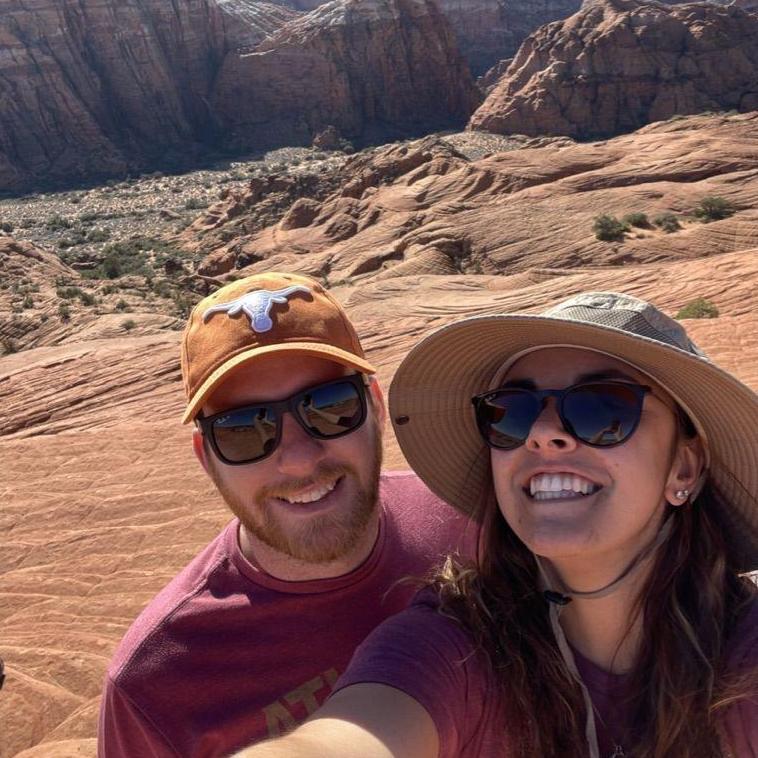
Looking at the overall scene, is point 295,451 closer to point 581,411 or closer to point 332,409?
point 332,409

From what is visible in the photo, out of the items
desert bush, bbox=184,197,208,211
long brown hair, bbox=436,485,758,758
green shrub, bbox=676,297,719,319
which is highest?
long brown hair, bbox=436,485,758,758

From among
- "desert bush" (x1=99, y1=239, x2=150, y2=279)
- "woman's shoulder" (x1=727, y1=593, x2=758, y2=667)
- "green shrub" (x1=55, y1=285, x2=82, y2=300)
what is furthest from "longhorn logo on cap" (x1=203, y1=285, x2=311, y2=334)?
"desert bush" (x1=99, y1=239, x2=150, y2=279)

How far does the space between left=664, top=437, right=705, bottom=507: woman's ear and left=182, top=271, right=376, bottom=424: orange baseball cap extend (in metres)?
0.81

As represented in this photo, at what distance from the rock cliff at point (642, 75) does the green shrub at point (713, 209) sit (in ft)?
62.9

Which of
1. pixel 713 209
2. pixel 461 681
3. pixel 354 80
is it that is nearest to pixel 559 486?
pixel 461 681

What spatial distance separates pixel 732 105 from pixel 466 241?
23.7 m

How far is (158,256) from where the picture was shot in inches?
1068

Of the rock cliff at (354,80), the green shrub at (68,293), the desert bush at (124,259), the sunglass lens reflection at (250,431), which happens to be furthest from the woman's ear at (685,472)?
the rock cliff at (354,80)

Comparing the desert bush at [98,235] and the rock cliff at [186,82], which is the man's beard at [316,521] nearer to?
the desert bush at [98,235]

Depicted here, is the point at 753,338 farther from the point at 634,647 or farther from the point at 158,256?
the point at 158,256

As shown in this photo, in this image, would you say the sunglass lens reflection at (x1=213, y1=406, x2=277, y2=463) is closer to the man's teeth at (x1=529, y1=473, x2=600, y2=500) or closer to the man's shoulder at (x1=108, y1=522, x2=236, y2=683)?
the man's shoulder at (x1=108, y1=522, x2=236, y2=683)

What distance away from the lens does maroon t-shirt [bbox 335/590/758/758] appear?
4.68 feet

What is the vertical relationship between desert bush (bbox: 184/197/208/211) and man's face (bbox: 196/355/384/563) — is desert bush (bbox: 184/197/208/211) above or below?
below

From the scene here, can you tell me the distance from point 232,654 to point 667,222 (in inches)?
667
